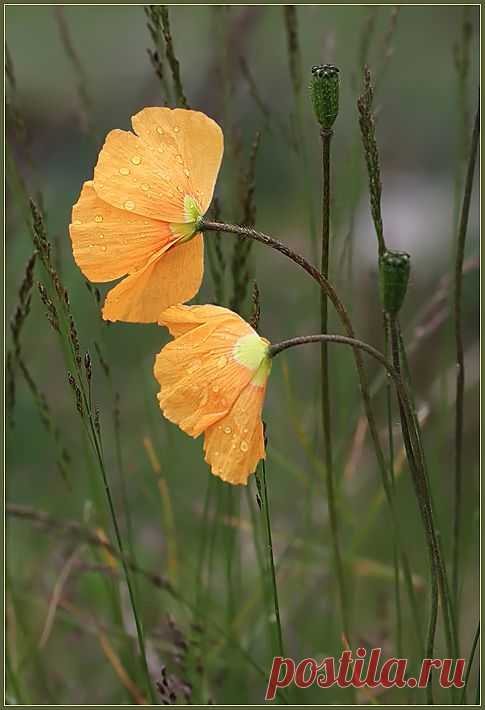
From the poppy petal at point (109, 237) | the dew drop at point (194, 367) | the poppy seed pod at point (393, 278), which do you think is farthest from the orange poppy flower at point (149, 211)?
the poppy seed pod at point (393, 278)

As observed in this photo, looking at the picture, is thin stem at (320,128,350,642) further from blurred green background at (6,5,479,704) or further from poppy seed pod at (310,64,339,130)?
blurred green background at (6,5,479,704)

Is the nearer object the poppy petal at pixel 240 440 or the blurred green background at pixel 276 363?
the poppy petal at pixel 240 440

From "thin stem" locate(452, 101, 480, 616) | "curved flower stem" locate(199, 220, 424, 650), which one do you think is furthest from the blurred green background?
"curved flower stem" locate(199, 220, 424, 650)

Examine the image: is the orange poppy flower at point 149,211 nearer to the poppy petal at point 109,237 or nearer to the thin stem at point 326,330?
the poppy petal at point 109,237

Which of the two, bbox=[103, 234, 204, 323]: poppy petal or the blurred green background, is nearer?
bbox=[103, 234, 204, 323]: poppy petal

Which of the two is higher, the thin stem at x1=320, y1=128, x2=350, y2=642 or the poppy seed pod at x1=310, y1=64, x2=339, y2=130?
the poppy seed pod at x1=310, y1=64, x2=339, y2=130

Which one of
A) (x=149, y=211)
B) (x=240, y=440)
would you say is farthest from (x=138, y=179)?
(x=240, y=440)

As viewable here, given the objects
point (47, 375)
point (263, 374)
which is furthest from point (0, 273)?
point (47, 375)
